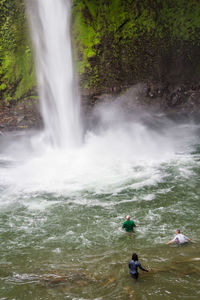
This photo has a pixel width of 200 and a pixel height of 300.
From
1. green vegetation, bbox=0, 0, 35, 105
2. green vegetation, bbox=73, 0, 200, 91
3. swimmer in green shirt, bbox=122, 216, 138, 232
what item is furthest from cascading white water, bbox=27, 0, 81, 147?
swimmer in green shirt, bbox=122, 216, 138, 232

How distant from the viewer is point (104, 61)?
32781 millimetres

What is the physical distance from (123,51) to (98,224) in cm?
2499

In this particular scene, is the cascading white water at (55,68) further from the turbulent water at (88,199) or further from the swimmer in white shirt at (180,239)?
the swimmer in white shirt at (180,239)

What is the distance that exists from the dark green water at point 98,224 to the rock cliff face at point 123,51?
487 inches

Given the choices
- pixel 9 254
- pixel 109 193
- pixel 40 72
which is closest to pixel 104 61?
pixel 40 72

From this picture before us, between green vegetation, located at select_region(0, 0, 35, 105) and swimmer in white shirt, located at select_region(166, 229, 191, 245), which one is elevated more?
green vegetation, located at select_region(0, 0, 35, 105)

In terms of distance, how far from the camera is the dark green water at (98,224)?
7.94 meters

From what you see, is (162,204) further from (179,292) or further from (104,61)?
(104,61)

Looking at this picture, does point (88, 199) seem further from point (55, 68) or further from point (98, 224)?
point (55, 68)

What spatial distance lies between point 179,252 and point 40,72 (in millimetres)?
22762

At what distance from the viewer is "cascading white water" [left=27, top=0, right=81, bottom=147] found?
2606 cm

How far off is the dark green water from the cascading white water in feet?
14.4

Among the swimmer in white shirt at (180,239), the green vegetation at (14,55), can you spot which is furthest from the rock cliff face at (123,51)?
the swimmer in white shirt at (180,239)

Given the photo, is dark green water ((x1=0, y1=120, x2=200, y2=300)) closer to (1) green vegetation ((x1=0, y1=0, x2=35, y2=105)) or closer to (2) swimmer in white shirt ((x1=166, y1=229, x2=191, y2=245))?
(2) swimmer in white shirt ((x1=166, y1=229, x2=191, y2=245))
